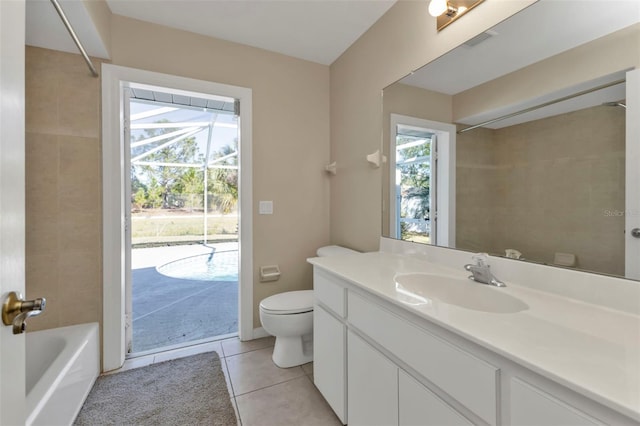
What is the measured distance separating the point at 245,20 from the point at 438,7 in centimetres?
133

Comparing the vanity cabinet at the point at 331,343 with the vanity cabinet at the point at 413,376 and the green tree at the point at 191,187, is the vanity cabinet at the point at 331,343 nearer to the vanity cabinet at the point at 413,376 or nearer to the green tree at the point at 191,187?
the vanity cabinet at the point at 413,376

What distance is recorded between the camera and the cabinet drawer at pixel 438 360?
660 millimetres

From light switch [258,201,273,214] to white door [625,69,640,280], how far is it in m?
2.06

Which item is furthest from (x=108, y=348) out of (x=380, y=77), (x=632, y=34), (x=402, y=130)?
(x=632, y=34)

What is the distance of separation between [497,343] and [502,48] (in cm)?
126

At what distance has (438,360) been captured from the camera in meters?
0.79

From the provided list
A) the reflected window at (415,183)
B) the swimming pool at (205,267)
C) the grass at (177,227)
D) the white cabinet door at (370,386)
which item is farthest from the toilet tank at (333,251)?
the grass at (177,227)

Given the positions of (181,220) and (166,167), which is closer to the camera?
(166,167)

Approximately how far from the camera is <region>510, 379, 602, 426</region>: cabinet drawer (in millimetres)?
506

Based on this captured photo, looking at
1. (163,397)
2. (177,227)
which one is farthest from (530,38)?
(177,227)

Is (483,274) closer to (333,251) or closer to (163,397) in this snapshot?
(333,251)

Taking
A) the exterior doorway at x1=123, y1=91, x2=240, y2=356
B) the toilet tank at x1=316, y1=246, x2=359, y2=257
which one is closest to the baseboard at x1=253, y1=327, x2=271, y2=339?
the exterior doorway at x1=123, y1=91, x2=240, y2=356

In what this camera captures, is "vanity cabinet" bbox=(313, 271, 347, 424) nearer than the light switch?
Yes

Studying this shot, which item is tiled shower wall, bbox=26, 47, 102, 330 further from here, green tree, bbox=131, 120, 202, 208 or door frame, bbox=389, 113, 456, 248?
green tree, bbox=131, 120, 202, 208
